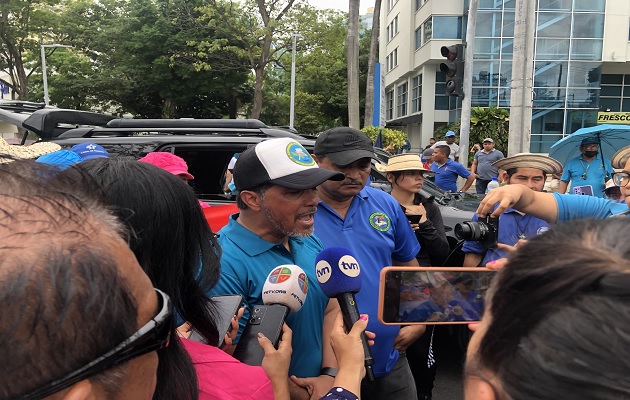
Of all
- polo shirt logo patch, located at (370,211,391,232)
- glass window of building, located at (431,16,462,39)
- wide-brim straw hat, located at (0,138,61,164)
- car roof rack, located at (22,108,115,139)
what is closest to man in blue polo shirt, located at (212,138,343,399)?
polo shirt logo patch, located at (370,211,391,232)

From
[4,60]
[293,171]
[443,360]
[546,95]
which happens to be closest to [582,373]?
[293,171]

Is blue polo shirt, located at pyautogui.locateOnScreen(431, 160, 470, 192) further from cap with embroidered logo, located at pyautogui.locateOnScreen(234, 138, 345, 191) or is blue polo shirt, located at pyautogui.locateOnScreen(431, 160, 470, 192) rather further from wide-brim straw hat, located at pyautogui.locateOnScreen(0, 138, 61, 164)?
cap with embroidered logo, located at pyautogui.locateOnScreen(234, 138, 345, 191)

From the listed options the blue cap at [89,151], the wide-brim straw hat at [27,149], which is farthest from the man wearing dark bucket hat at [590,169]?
the wide-brim straw hat at [27,149]

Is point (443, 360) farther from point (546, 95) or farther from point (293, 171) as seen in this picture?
point (546, 95)

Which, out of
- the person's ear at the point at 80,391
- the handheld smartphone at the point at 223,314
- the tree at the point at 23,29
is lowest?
the handheld smartphone at the point at 223,314

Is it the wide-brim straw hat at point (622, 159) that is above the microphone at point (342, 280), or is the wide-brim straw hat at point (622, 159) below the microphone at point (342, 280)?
above

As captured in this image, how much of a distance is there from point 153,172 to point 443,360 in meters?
3.99

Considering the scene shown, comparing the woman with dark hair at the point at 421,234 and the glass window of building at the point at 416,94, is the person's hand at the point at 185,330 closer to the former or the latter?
the woman with dark hair at the point at 421,234

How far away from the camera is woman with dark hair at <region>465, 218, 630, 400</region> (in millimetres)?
661

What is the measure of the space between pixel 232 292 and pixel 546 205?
4.87ft

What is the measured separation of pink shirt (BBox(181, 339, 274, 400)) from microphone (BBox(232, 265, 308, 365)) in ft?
0.45

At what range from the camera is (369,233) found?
2.56m

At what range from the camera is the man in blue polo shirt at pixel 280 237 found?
71.5 inches

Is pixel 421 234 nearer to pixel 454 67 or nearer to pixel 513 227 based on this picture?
Result: pixel 513 227
